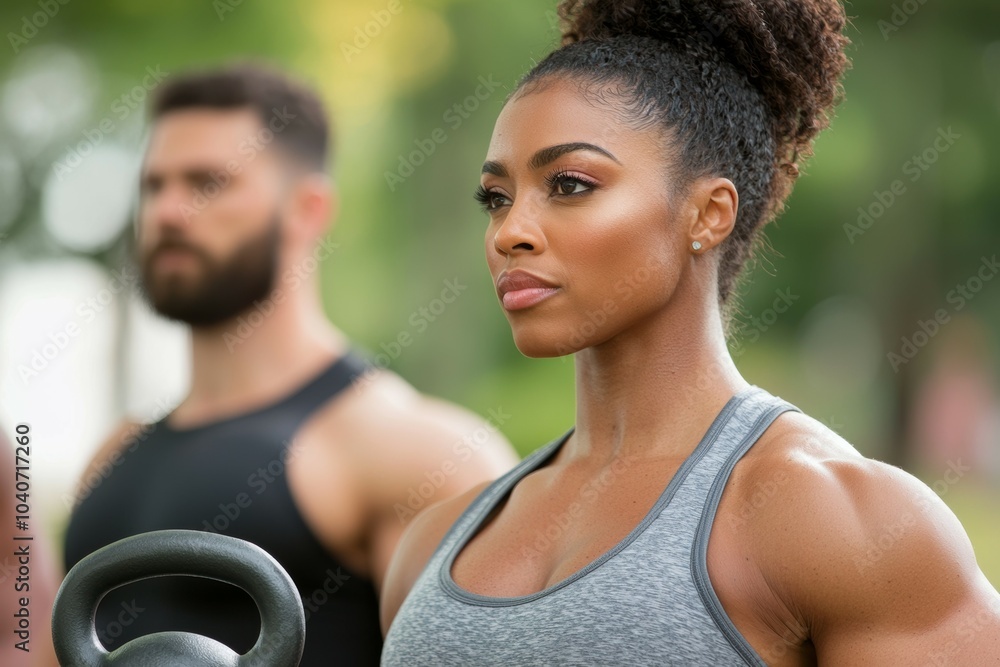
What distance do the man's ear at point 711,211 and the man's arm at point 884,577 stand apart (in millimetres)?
471

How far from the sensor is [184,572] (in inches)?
55.0

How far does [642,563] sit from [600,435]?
1.20 feet

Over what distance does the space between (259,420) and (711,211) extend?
1583 millimetres

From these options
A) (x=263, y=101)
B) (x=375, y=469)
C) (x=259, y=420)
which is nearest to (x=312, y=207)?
(x=263, y=101)

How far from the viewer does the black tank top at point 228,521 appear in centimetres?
277

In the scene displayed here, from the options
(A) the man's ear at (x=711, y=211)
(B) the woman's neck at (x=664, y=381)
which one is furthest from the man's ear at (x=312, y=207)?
(A) the man's ear at (x=711, y=211)

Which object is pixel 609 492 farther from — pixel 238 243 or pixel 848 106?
pixel 848 106

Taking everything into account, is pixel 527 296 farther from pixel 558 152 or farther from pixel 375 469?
pixel 375 469

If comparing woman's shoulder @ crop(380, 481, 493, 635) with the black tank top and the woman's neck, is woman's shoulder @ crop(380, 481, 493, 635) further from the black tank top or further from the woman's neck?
the black tank top

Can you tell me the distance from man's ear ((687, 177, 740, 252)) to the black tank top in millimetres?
1365

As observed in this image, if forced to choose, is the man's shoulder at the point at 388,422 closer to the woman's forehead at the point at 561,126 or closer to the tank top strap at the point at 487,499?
the tank top strap at the point at 487,499

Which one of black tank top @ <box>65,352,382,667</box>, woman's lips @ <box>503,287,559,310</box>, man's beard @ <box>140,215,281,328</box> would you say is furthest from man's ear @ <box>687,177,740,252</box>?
man's beard @ <box>140,215,281,328</box>

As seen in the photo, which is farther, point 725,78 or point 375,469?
point 375,469

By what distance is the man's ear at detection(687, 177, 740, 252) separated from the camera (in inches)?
73.4
